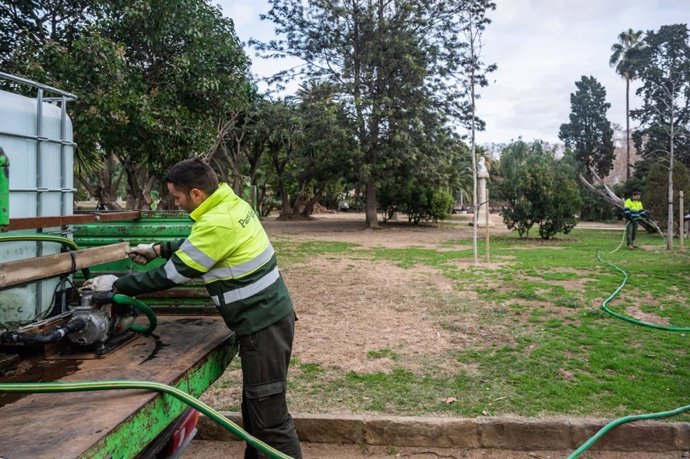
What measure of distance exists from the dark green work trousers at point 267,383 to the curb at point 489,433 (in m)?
0.92

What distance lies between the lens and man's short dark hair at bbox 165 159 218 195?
8.43 ft

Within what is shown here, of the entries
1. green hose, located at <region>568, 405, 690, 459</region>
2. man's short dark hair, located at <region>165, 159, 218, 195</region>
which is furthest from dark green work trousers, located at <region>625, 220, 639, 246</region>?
man's short dark hair, located at <region>165, 159, 218, 195</region>

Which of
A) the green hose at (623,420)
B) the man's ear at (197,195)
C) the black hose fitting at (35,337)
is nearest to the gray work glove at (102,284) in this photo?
the black hose fitting at (35,337)

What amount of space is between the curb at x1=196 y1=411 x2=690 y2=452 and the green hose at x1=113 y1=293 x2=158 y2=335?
4.38 ft

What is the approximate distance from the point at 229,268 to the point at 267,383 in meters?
0.61

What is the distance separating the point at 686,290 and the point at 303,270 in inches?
265

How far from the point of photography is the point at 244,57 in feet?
33.7

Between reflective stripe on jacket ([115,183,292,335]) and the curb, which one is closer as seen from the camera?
reflective stripe on jacket ([115,183,292,335])

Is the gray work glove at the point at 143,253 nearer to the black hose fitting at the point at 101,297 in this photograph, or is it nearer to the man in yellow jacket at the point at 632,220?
the black hose fitting at the point at 101,297

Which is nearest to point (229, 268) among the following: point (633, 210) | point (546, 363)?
point (546, 363)

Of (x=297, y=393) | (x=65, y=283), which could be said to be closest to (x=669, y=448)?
(x=297, y=393)

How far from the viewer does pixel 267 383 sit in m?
2.56

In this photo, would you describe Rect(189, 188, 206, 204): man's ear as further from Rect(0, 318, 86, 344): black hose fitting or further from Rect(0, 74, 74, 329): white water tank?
Rect(0, 74, 74, 329): white water tank

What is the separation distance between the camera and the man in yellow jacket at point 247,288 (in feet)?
8.09
